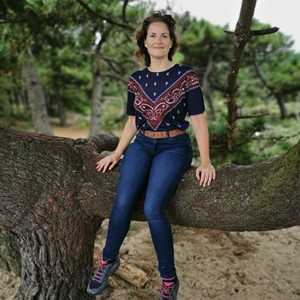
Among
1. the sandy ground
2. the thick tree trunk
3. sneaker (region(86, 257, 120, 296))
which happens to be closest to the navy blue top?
sneaker (region(86, 257, 120, 296))

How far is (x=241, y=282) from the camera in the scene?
266 centimetres

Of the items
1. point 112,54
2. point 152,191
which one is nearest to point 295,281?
point 152,191

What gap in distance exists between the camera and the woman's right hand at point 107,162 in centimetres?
173

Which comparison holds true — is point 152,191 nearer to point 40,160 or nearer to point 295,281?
point 40,160

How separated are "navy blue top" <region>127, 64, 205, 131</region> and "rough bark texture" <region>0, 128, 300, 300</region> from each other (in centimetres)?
27

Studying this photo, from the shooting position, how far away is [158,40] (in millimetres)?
1763

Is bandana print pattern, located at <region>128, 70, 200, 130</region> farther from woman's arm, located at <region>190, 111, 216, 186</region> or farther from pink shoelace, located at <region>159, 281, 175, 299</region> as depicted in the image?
pink shoelace, located at <region>159, 281, 175, 299</region>

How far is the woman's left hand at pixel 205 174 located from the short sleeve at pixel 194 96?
262mm

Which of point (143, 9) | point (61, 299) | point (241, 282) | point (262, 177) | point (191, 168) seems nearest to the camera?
point (262, 177)

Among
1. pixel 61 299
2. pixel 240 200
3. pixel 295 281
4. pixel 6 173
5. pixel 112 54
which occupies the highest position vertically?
pixel 112 54

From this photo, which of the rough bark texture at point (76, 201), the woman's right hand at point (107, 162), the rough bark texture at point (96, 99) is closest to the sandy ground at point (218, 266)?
the rough bark texture at point (76, 201)

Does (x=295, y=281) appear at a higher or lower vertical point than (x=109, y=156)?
lower

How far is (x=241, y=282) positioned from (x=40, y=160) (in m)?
1.73

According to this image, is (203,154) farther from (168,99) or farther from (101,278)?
(101,278)
